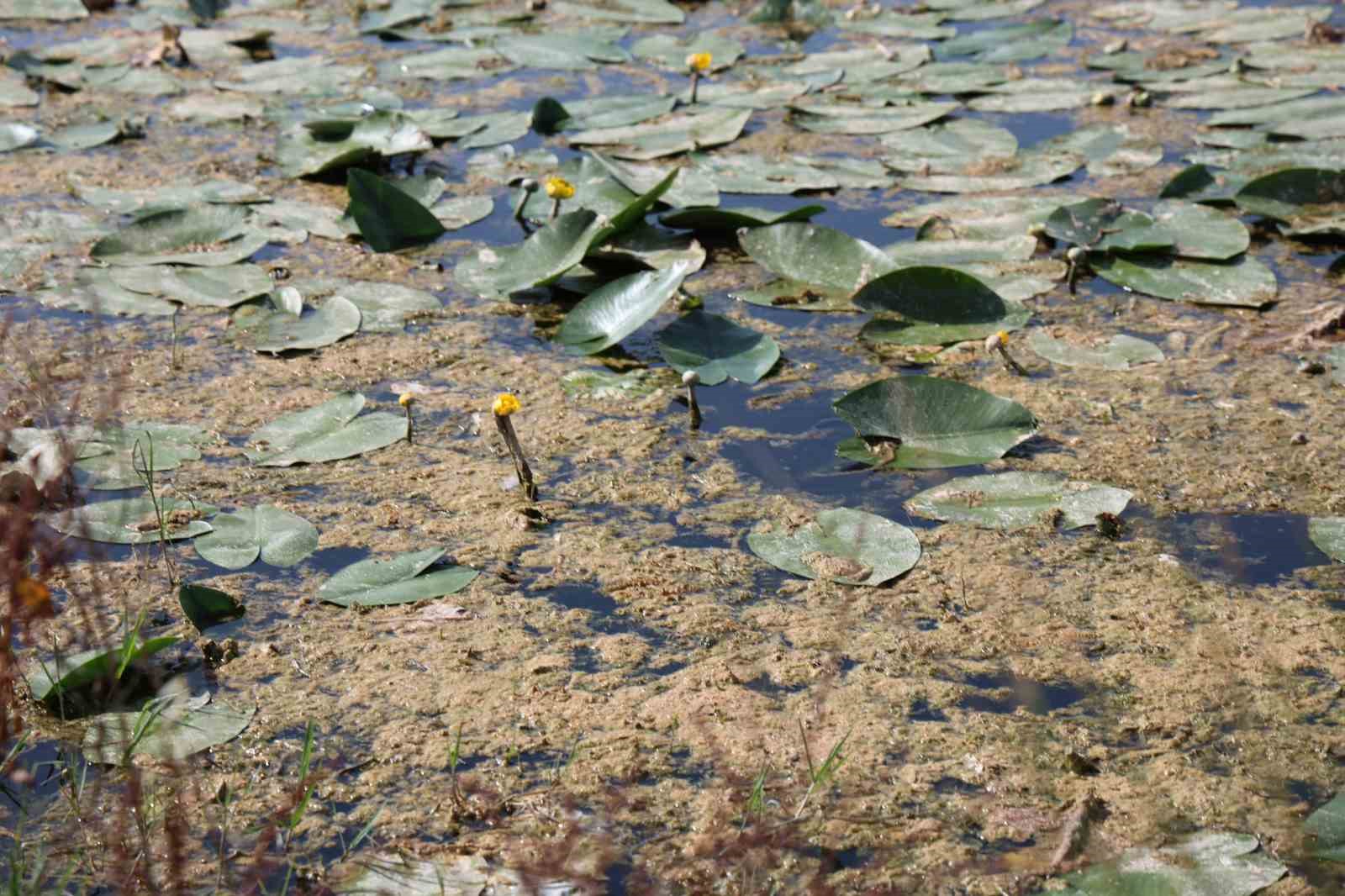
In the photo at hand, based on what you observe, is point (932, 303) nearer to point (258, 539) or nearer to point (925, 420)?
point (925, 420)

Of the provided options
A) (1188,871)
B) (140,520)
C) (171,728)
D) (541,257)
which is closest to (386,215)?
(541,257)

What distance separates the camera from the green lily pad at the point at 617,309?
252 centimetres

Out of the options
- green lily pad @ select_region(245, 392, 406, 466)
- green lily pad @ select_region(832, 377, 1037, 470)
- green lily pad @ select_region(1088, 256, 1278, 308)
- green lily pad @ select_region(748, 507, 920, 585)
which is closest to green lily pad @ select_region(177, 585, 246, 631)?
green lily pad @ select_region(245, 392, 406, 466)

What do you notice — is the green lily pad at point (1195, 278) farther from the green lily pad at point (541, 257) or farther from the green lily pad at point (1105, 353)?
the green lily pad at point (541, 257)

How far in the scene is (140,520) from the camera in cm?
203

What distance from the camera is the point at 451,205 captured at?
3.24 meters

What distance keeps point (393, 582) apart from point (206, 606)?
0.82ft

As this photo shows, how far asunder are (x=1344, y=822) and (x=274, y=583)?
1.36m

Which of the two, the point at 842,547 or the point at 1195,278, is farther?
the point at 1195,278

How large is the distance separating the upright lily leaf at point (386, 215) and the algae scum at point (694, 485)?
11mm

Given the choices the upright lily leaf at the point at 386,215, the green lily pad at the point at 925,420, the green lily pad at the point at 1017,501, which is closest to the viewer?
the green lily pad at the point at 1017,501

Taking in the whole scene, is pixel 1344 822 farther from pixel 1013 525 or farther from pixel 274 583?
pixel 274 583

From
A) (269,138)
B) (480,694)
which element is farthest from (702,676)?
(269,138)

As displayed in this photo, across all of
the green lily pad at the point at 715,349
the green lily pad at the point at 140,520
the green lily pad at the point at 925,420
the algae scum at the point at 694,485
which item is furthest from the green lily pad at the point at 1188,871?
the green lily pad at the point at 140,520
